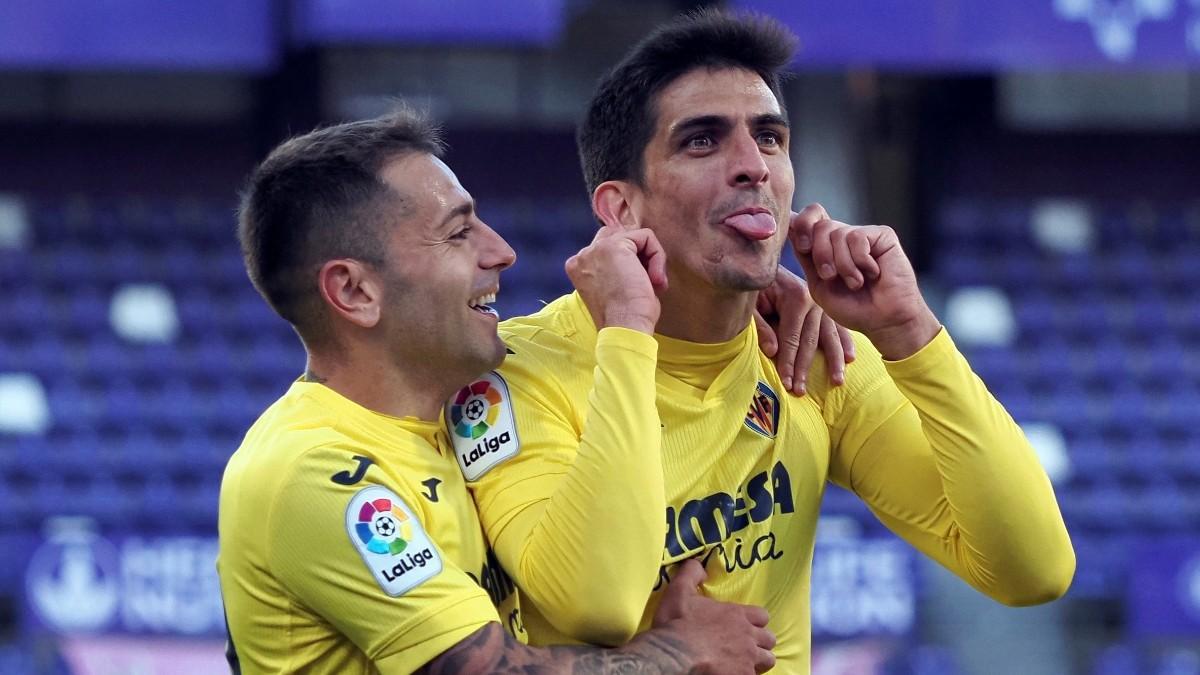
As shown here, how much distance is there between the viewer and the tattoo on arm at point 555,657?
9.36 feet

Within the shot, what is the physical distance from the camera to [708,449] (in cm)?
322

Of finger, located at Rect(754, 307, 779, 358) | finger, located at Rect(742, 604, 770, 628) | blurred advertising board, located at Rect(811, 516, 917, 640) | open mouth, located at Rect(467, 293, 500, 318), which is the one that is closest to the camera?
finger, located at Rect(742, 604, 770, 628)

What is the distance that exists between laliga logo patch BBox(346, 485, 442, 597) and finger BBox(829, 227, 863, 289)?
35.8 inches

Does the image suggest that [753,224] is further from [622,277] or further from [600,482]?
[600,482]

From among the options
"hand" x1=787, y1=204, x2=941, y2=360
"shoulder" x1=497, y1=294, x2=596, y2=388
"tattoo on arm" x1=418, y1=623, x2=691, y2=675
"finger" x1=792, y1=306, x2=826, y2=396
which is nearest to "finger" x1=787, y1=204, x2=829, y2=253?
"hand" x1=787, y1=204, x2=941, y2=360

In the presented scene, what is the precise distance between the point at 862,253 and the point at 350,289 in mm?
951

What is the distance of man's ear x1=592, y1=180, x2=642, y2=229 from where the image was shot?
338 cm

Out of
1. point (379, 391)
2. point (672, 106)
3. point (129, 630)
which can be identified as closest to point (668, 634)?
point (379, 391)

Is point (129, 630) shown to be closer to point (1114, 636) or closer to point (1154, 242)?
point (1114, 636)

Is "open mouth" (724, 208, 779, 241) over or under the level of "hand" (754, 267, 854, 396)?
over

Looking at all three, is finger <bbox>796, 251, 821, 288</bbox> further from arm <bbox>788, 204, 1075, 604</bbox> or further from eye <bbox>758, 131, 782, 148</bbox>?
eye <bbox>758, 131, 782, 148</bbox>

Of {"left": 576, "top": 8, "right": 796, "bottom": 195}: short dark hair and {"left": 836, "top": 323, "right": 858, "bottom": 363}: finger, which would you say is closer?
{"left": 576, "top": 8, "right": 796, "bottom": 195}: short dark hair

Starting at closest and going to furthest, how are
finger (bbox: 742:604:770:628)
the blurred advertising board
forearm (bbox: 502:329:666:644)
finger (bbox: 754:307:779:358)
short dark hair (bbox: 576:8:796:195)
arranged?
forearm (bbox: 502:329:666:644)
finger (bbox: 742:604:770:628)
short dark hair (bbox: 576:8:796:195)
finger (bbox: 754:307:779:358)
the blurred advertising board

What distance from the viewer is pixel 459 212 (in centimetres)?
324
